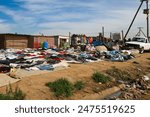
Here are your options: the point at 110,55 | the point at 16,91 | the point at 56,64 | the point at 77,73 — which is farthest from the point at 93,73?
the point at 110,55

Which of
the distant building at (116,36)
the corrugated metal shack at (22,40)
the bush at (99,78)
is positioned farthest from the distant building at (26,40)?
the bush at (99,78)

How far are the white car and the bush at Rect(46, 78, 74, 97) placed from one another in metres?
20.7

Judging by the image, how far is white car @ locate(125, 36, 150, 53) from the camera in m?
31.8

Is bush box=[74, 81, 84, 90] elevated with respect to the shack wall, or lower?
lower

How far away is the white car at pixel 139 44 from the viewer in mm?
31766

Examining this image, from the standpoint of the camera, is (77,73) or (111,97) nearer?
(111,97)

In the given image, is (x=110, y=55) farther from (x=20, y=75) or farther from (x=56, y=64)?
(x=20, y=75)

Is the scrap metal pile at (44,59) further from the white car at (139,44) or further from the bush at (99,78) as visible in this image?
the white car at (139,44)

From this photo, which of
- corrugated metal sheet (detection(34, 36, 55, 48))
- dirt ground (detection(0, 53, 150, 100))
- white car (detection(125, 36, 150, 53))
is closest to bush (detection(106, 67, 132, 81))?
dirt ground (detection(0, 53, 150, 100))

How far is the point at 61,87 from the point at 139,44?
857 inches

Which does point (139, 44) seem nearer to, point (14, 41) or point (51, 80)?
point (14, 41)

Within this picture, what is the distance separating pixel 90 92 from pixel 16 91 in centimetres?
322

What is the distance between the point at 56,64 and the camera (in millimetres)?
15977

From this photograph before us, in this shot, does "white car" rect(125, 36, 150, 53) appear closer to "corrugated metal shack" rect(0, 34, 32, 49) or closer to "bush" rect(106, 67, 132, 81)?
"corrugated metal shack" rect(0, 34, 32, 49)
